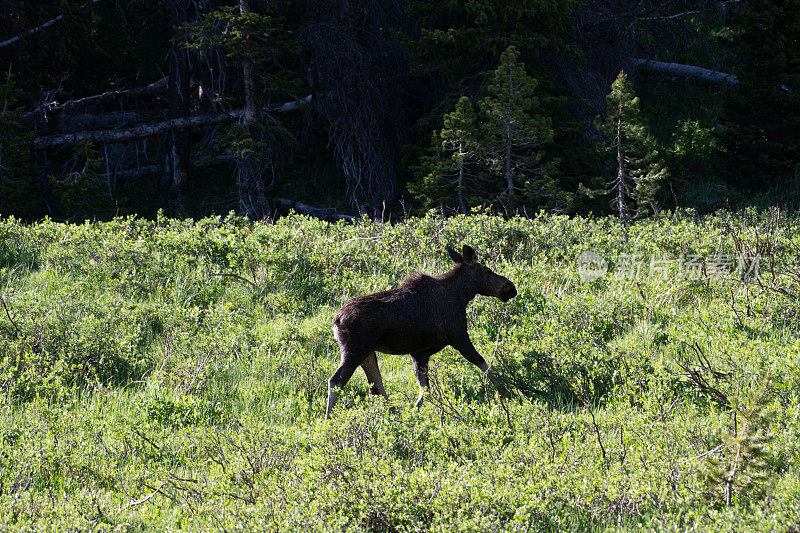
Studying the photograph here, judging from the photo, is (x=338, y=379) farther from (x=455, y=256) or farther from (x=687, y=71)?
(x=687, y=71)

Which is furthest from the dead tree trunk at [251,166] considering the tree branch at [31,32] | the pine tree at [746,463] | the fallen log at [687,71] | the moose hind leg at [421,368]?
the pine tree at [746,463]

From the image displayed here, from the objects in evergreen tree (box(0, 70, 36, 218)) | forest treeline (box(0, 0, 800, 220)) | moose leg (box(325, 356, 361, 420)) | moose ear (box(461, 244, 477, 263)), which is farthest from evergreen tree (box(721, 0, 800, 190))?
evergreen tree (box(0, 70, 36, 218))

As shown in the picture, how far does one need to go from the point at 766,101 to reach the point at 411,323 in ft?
50.8

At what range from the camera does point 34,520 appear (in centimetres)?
508

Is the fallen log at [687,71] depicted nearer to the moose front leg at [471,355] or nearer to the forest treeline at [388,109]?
the forest treeline at [388,109]

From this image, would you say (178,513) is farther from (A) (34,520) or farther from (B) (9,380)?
(B) (9,380)

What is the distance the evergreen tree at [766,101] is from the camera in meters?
18.1

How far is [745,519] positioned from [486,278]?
344cm

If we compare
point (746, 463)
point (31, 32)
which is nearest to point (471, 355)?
point (746, 463)

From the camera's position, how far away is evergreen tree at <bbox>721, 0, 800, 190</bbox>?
18.1 meters

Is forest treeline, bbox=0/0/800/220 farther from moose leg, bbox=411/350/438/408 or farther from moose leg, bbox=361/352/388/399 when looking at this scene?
moose leg, bbox=361/352/388/399

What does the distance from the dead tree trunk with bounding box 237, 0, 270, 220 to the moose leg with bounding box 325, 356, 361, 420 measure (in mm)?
12763

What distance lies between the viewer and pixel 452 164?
16.9 meters

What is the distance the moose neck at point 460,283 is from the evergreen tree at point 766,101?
13846 mm
